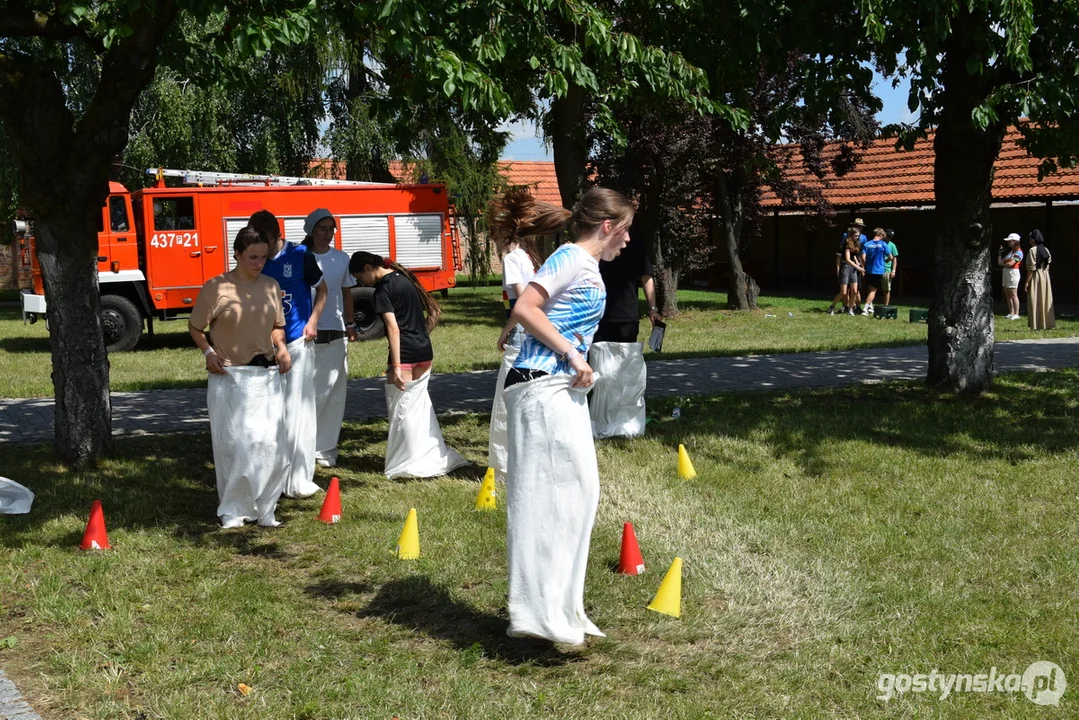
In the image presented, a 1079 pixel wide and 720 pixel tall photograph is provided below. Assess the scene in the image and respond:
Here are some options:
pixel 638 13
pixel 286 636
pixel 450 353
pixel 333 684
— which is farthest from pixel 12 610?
pixel 450 353

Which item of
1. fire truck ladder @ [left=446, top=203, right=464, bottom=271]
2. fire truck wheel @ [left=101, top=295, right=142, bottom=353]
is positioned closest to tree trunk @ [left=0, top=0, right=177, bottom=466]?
fire truck wheel @ [left=101, top=295, right=142, bottom=353]

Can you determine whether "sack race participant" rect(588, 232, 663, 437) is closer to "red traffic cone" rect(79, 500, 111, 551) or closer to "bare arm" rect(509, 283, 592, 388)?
"red traffic cone" rect(79, 500, 111, 551)

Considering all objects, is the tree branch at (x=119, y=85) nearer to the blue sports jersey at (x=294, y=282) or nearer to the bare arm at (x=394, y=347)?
the blue sports jersey at (x=294, y=282)

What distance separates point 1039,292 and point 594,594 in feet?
52.1

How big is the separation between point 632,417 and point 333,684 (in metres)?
5.34

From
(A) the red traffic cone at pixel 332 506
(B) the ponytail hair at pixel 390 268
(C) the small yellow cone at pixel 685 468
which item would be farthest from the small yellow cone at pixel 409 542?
(C) the small yellow cone at pixel 685 468

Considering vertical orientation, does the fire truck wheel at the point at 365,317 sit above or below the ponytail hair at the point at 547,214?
below

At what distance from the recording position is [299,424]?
25.6 ft

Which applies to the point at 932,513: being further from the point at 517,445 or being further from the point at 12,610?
the point at 12,610

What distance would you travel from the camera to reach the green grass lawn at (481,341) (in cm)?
1483

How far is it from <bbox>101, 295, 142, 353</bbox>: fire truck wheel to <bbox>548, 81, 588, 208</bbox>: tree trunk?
7735mm

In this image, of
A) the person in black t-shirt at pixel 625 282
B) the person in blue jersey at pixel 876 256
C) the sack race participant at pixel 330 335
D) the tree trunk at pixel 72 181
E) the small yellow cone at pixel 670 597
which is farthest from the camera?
the person in blue jersey at pixel 876 256

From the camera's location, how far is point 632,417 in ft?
31.4

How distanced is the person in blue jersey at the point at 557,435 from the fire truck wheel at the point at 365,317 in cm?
1505
